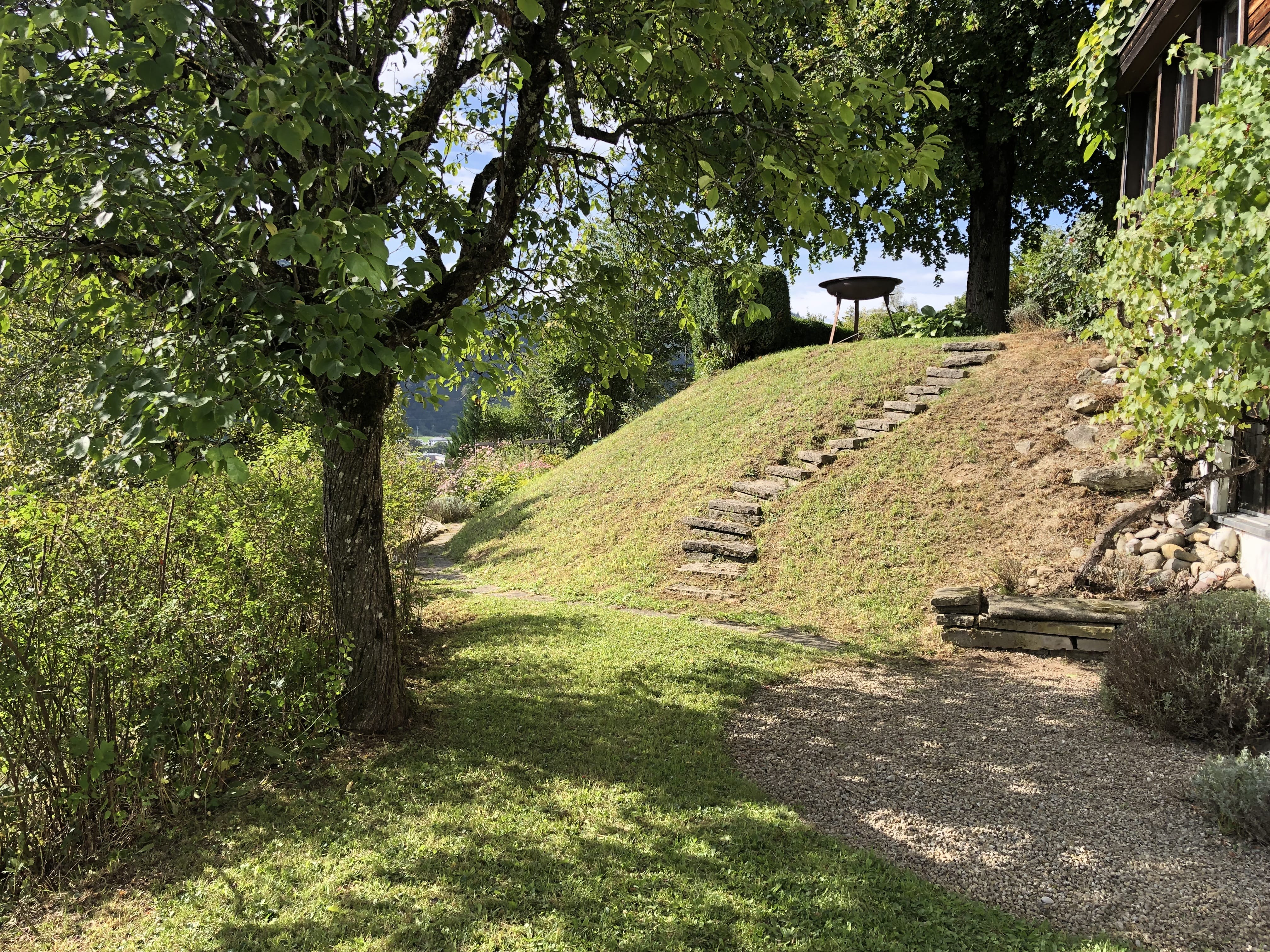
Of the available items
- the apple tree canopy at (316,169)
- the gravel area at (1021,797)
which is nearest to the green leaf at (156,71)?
the apple tree canopy at (316,169)

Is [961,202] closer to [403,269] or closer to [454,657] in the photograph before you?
[454,657]

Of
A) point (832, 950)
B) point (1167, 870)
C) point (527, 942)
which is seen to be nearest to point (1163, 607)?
point (1167, 870)

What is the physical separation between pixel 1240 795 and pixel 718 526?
6.54 metres

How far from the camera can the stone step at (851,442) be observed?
1045 cm

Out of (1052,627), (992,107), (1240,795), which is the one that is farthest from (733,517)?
(992,107)

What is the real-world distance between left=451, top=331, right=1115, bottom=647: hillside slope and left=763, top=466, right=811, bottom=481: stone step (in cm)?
25

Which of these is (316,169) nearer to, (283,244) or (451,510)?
(283,244)

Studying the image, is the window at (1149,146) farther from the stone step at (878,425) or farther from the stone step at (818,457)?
the stone step at (818,457)

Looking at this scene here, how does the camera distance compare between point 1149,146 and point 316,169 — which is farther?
point 1149,146

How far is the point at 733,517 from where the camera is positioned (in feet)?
32.3

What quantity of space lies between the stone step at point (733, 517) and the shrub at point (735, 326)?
6.18 m

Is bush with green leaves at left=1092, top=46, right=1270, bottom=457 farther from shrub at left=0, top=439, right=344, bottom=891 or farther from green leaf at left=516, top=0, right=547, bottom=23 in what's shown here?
shrub at left=0, top=439, right=344, bottom=891

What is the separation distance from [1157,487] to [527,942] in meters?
7.74

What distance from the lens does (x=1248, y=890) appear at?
2.94m
